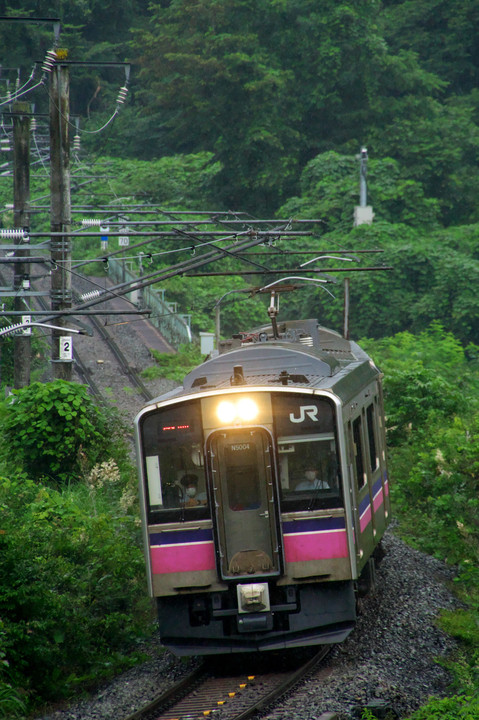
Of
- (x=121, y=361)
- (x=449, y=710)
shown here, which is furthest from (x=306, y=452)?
(x=121, y=361)

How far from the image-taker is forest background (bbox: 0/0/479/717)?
35000mm

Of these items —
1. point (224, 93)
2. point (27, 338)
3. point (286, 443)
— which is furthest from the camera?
point (224, 93)

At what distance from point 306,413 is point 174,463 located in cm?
140

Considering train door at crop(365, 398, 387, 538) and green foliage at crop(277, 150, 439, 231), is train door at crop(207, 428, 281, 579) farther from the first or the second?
green foliage at crop(277, 150, 439, 231)

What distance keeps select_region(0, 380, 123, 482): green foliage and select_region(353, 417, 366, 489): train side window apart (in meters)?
5.76

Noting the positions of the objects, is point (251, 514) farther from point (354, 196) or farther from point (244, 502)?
point (354, 196)

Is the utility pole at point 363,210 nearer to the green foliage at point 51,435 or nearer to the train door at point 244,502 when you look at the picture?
the green foliage at point 51,435

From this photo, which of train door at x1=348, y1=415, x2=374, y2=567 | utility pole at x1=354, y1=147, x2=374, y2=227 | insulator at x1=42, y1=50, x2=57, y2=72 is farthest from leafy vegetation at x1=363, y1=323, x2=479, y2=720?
utility pole at x1=354, y1=147, x2=374, y2=227

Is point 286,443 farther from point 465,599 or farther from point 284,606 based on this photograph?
point 465,599

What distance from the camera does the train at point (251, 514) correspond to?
912 centimetres

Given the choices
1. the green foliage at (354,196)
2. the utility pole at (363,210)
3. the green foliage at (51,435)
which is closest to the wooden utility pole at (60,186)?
the green foliage at (51,435)

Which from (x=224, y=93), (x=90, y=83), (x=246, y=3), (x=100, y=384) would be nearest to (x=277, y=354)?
(x=100, y=384)

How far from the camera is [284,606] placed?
365 inches

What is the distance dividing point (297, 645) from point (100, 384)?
17913mm
